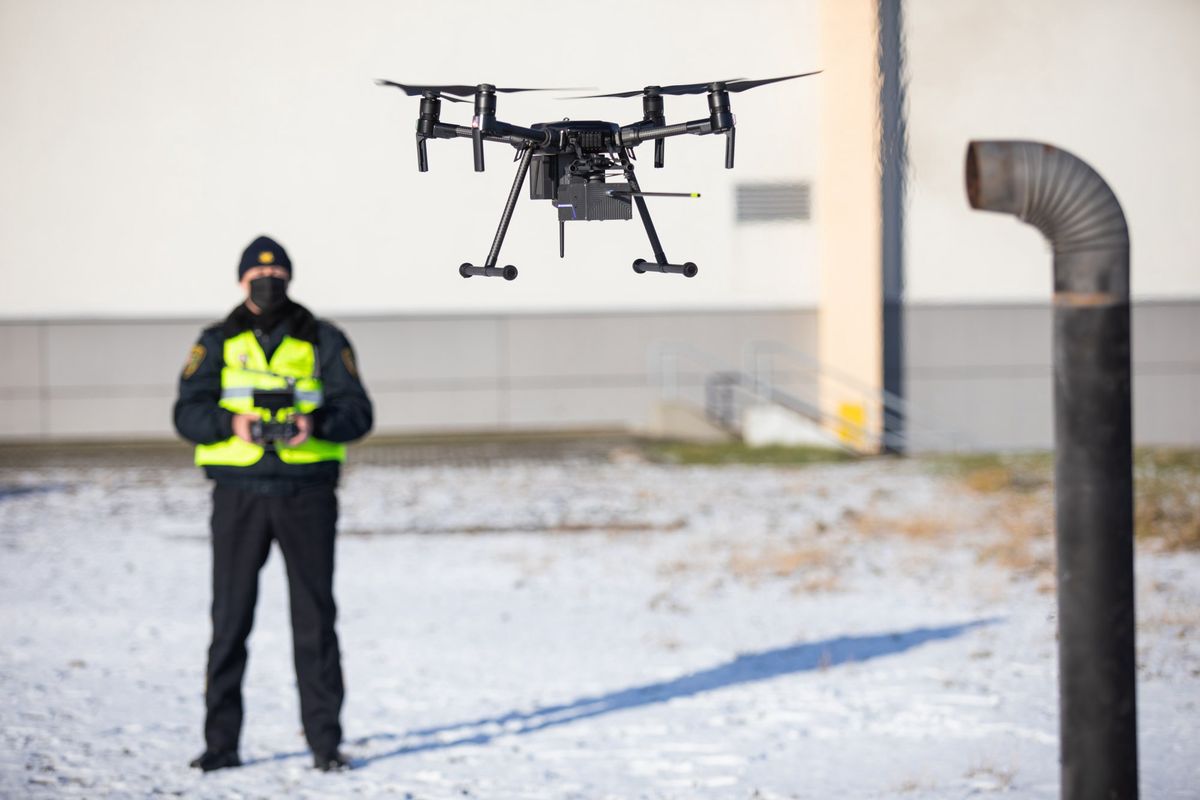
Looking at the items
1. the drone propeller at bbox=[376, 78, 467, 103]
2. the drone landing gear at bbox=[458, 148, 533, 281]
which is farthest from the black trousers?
the drone landing gear at bbox=[458, 148, 533, 281]

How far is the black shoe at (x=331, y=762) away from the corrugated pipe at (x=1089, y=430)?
364cm

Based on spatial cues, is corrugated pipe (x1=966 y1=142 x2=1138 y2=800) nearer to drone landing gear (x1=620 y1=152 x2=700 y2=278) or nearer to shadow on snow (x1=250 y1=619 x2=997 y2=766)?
drone landing gear (x1=620 y1=152 x2=700 y2=278)

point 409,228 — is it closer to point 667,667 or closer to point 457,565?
point 667,667

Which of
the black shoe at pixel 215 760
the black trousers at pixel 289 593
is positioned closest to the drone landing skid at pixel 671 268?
the black trousers at pixel 289 593

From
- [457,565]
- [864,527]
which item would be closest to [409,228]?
[457,565]

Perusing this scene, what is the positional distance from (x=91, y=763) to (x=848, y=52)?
493cm

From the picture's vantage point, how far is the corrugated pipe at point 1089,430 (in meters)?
3.66

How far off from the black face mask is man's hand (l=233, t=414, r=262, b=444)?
47 cm

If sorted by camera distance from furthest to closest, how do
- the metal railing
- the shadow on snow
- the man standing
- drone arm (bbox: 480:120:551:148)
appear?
the metal railing → the shadow on snow → the man standing → drone arm (bbox: 480:120:551:148)

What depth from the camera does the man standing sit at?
6.36 m

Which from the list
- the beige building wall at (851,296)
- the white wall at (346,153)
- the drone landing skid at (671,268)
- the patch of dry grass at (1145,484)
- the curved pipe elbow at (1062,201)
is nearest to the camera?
the drone landing skid at (671,268)

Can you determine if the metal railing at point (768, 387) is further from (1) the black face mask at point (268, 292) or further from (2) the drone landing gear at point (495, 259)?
(2) the drone landing gear at point (495, 259)

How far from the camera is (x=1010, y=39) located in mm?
7734

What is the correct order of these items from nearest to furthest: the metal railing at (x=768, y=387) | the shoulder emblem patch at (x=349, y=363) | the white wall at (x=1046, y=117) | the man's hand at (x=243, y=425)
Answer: the man's hand at (x=243, y=425) → the shoulder emblem patch at (x=349, y=363) → the white wall at (x=1046, y=117) → the metal railing at (x=768, y=387)
